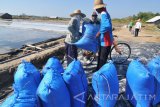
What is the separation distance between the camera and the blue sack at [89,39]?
→ 5951 mm

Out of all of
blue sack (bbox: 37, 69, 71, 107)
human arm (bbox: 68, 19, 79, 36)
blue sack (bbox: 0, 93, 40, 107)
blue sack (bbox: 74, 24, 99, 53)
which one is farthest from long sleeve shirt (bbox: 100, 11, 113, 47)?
blue sack (bbox: 0, 93, 40, 107)

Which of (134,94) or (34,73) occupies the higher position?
(34,73)

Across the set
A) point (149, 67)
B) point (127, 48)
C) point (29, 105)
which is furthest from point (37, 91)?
point (127, 48)

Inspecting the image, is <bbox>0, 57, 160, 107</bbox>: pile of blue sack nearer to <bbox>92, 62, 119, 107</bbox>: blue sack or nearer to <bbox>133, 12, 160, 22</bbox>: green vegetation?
<bbox>92, 62, 119, 107</bbox>: blue sack

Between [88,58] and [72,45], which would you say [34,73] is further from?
[88,58]

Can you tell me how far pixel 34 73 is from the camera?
3785 mm

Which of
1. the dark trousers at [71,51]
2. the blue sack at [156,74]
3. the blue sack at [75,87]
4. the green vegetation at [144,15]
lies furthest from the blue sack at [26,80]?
the green vegetation at [144,15]

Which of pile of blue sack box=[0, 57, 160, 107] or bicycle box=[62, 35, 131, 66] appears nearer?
pile of blue sack box=[0, 57, 160, 107]

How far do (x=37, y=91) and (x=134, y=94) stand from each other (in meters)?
1.59

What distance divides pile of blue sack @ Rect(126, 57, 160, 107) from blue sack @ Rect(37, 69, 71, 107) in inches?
45.6

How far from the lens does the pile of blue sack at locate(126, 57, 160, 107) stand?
3.94 metres

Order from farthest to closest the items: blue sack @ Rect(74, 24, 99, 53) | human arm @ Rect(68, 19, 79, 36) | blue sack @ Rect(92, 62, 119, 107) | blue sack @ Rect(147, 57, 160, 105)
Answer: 1. blue sack @ Rect(74, 24, 99, 53)
2. human arm @ Rect(68, 19, 79, 36)
3. blue sack @ Rect(147, 57, 160, 105)
4. blue sack @ Rect(92, 62, 119, 107)

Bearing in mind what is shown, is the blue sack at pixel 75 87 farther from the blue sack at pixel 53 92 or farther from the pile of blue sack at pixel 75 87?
the blue sack at pixel 53 92

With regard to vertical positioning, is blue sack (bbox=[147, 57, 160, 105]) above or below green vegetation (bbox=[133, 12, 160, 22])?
below
